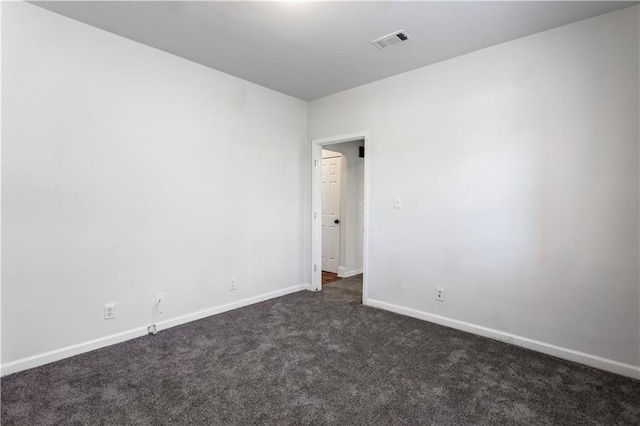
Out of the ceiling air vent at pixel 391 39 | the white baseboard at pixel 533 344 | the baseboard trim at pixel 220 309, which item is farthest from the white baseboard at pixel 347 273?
the ceiling air vent at pixel 391 39

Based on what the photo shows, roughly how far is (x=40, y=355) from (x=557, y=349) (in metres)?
3.93

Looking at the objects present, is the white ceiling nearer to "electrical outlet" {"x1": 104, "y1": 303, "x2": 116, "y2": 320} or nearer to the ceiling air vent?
the ceiling air vent

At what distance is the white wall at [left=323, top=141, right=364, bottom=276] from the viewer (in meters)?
5.20

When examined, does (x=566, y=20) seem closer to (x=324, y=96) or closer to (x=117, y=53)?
(x=324, y=96)

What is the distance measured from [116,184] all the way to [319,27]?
6.95 ft

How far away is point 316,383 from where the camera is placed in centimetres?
208

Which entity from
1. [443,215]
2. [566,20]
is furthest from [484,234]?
[566,20]

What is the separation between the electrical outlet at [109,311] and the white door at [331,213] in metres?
3.41

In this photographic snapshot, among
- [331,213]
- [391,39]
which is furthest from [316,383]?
[331,213]

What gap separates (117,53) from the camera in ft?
8.68

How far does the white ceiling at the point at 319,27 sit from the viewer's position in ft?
7.33

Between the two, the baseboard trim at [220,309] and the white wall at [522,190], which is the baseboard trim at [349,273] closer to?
the baseboard trim at [220,309]

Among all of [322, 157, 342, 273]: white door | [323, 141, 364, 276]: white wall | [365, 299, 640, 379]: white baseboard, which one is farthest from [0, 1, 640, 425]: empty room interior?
[322, 157, 342, 273]: white door

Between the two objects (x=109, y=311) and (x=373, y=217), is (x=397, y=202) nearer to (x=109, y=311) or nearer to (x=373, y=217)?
(x=373, y=217)
